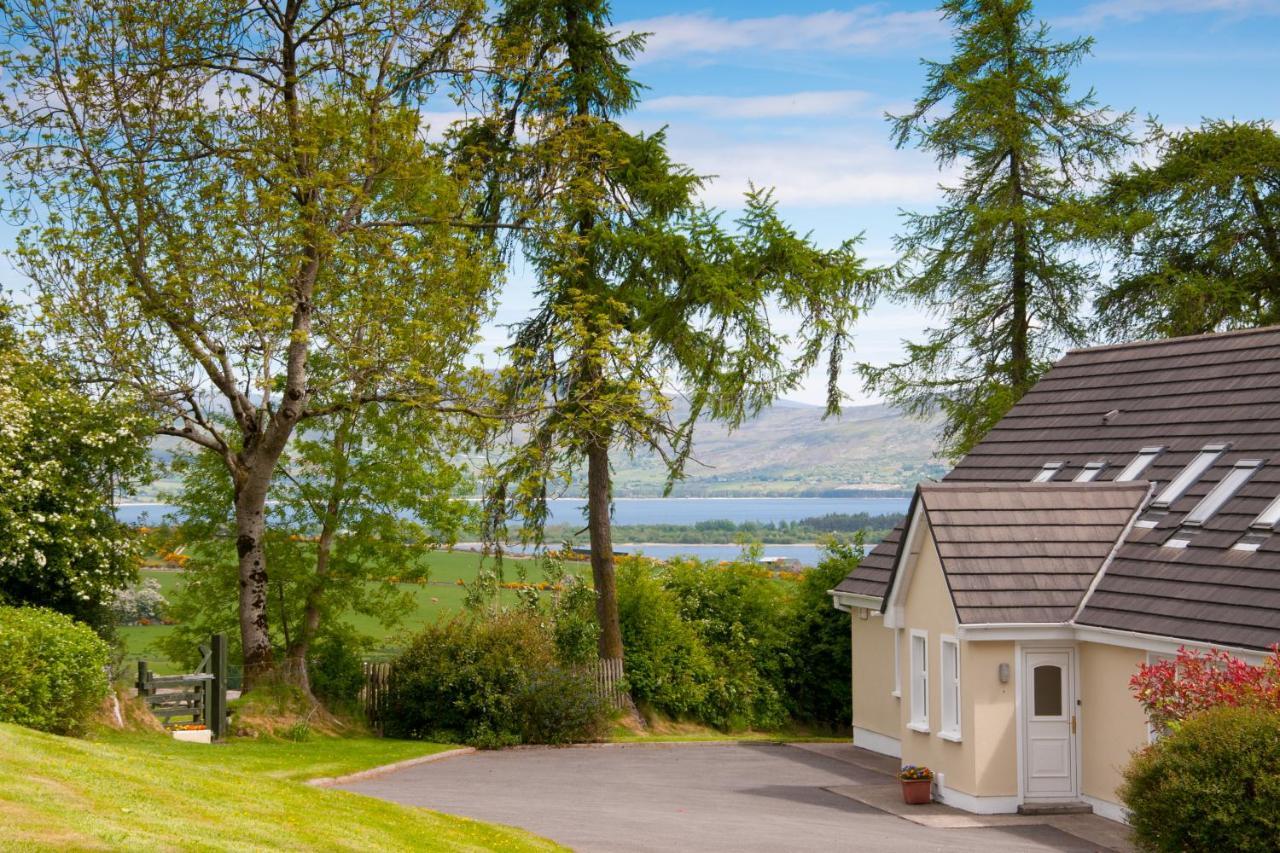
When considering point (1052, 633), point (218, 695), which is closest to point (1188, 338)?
point (1052, 633)

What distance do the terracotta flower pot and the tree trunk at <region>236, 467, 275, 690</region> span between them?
12247 millimetres

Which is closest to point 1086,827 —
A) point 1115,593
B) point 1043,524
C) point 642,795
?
point 1115,593

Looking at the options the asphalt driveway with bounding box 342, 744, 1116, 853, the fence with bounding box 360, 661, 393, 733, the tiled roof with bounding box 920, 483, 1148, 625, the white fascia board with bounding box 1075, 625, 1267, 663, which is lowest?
the asphalt driveway with bounding box 342, 744, 1116, 853

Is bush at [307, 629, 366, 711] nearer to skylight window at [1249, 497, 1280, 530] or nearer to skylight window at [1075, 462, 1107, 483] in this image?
skylight window at [1075, 462, 1107, 483]

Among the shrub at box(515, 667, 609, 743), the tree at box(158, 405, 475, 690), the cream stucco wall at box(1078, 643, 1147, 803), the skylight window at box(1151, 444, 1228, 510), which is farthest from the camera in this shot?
the tree at box(158, 405, 475, 690)

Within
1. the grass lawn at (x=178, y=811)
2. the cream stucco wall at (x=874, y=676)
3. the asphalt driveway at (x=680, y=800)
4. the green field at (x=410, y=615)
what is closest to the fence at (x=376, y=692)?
the green field at (x=410, y=615)

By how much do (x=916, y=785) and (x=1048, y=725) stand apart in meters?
2.08

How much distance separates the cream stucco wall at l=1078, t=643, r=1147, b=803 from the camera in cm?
1770

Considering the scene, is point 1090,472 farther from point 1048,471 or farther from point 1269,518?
point 1269,518

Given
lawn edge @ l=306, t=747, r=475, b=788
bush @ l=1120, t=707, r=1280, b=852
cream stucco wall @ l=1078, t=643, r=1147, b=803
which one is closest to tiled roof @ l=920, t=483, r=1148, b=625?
cream stucco wall @ l=1078, t=643, r=1147, b=803

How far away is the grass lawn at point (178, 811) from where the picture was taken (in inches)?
400

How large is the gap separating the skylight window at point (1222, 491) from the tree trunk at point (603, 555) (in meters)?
13.4

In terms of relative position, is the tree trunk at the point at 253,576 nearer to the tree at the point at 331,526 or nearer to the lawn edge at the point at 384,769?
the tree at the point at 331,526

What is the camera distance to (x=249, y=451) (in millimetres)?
24609
